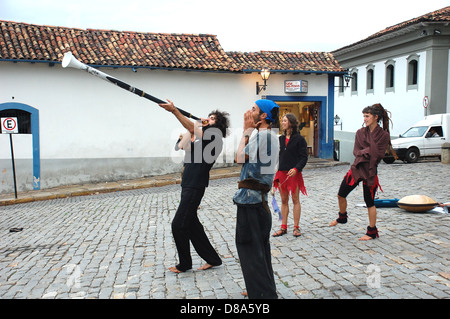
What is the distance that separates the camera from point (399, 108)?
81.2 feet

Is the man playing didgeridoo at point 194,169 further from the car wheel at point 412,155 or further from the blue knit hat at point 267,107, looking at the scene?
the car wheel at point 412,155

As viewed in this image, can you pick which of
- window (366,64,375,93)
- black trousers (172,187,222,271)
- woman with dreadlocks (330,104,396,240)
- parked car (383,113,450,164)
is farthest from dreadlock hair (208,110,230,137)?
window (366,64,375,93)

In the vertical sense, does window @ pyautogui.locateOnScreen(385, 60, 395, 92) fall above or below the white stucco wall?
above

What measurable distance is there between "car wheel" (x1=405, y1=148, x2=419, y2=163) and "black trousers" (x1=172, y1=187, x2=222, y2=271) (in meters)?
15.3

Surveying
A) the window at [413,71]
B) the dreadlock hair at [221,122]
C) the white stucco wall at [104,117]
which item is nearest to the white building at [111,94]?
the white stucco wall at [104,117]

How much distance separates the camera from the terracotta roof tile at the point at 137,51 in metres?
14.2

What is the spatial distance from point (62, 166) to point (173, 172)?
385 cm

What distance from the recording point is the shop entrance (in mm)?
18406

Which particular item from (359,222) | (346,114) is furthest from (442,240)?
(346,114)

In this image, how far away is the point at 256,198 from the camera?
12.6 feet

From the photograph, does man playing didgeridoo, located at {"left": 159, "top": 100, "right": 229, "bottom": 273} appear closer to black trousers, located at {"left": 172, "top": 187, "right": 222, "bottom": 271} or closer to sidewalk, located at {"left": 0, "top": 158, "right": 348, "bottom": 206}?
black trousers, located at {"left": 172, "top": 187, "right": 222, "bottom": 271}

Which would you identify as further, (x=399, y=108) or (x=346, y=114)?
(x=346, y=114)
